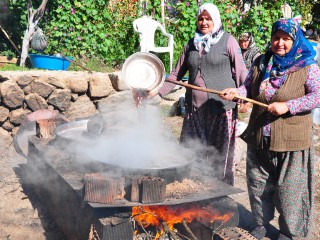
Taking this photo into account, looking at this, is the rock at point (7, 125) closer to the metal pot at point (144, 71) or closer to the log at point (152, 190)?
the metal pot at point (144, 71)

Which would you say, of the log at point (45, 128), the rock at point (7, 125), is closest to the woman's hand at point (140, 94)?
the log at point (45, 128)

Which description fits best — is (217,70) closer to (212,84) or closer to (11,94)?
(212,84)

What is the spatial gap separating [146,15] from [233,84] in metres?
5.17

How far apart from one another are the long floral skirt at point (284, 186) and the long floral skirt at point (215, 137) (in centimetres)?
46

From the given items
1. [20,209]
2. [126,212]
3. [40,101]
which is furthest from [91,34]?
[126,212]

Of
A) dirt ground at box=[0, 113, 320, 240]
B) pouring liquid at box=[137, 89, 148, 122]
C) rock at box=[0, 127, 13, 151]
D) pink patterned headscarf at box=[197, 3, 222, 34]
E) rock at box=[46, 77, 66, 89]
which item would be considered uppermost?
pink patterned headscarf at box=[197, 3, 222, 34]

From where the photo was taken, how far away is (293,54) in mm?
2979

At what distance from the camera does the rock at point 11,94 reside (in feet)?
19.5

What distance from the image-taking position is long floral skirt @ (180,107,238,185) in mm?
3814

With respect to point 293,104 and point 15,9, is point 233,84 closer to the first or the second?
point 293,104

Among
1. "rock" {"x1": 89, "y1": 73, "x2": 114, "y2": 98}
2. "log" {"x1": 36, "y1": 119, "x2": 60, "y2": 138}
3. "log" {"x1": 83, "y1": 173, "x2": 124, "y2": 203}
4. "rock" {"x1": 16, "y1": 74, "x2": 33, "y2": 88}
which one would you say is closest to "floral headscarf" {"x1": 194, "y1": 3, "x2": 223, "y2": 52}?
"log" {"x1": 83, "y1": 173, "x2": 124, "y2": 203}

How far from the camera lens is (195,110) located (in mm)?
3855

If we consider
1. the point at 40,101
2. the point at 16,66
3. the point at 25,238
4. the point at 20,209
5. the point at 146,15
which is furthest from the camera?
the point at 146,15

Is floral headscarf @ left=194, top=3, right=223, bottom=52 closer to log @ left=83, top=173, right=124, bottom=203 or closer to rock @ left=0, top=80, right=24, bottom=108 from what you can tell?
log @ left=83, top=173, right=124, bottom=203
